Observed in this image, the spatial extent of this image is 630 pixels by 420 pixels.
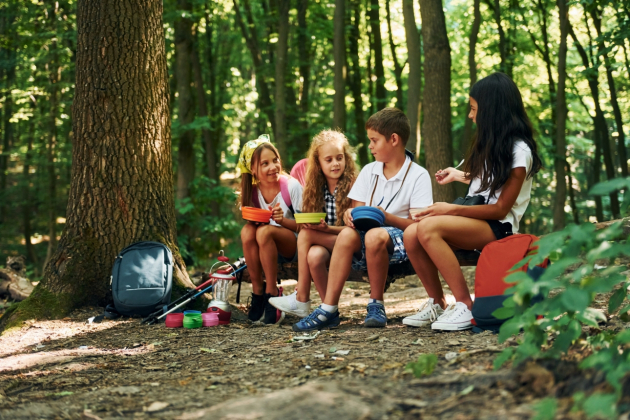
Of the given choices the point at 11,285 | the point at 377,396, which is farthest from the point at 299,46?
the point at 377,396

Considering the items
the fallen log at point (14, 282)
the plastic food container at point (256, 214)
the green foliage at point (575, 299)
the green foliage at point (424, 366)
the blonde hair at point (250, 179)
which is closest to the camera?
the green foliage at point (575, 299)

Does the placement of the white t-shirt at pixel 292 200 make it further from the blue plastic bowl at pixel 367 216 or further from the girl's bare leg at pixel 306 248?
the blue plastic bowl at pixel 367 216

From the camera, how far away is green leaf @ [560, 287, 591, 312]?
200cm

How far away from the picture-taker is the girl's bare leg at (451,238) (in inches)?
156

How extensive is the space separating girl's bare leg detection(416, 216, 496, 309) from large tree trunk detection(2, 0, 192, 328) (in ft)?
8.17

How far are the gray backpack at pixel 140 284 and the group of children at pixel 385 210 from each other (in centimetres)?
75

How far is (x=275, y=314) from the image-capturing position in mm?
4879

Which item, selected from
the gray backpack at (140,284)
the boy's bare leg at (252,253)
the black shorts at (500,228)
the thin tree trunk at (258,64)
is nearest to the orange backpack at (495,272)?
the black shorts at (500,228)

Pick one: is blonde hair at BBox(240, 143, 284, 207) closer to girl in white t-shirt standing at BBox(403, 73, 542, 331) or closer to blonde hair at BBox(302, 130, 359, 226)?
blonde hair at BBox(302, 130, 359, 226)

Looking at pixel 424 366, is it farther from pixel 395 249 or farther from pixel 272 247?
pixel 272 247

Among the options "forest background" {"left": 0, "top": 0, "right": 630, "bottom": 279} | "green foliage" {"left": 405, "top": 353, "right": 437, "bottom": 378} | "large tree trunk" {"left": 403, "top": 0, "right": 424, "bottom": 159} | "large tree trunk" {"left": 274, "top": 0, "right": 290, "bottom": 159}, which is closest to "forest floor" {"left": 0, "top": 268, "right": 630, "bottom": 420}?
"green foliage" {"left": 405, "top": 353, "right": 437, "bottom": 378}

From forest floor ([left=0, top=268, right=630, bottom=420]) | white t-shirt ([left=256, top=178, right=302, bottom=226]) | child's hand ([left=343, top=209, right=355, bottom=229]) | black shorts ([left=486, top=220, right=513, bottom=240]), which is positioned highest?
white t-shirt ([left=256, top=178, right=302, bottom=226])

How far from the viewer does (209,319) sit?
4844 mm

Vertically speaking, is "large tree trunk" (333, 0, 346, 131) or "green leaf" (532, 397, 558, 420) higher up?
"large tree trunk" (333, 0, 346, 131)
